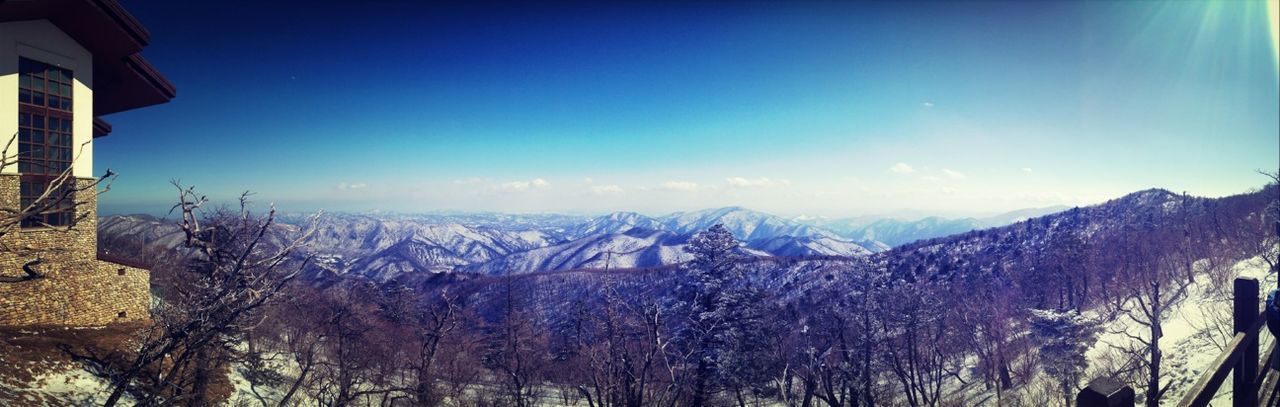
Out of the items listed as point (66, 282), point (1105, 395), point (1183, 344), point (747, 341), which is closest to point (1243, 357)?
point (1105, 395)

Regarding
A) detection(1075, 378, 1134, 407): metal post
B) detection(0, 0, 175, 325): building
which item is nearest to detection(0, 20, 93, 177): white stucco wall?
detection(0, 0, 175, 325): building

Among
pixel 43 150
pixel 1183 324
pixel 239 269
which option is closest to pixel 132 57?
pixel 43 150

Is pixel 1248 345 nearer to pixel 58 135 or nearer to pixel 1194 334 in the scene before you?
pixel 58 135

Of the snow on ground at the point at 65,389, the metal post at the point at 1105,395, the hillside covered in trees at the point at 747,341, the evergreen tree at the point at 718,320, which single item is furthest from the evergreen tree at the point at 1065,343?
the snow on ground at the point at 65,389

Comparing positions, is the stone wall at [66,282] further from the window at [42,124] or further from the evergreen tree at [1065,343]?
the evergreen tree at [1065,343]

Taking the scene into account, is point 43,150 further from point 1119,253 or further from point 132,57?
point 1119,253

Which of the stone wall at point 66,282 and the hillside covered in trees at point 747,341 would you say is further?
the hillside covered in trees at point 747,341

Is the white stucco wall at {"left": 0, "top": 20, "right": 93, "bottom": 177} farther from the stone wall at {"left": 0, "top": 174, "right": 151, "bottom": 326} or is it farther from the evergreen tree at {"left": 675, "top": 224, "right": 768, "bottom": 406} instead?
the evergreen tree at {"left": 675, "top": 224, "right": 768, "bottom": 406}
